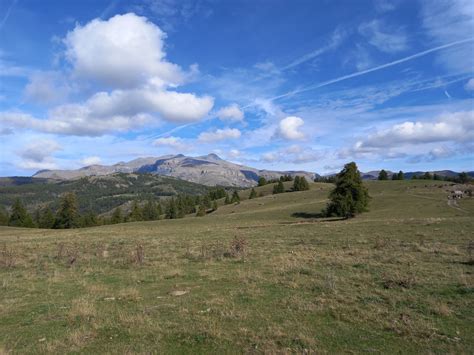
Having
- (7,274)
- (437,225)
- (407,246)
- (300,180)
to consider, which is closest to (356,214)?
(437,225)

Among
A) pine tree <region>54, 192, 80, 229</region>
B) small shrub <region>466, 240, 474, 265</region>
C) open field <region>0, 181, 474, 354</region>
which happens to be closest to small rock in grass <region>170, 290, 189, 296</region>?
open field <region>0, 181, 474, 354</region>

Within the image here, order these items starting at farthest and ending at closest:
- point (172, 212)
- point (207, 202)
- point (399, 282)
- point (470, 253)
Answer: point (207, 202) → point (172, 212) → point (470, 253) → point (399, 282)

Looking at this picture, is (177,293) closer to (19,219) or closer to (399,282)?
(399,282)

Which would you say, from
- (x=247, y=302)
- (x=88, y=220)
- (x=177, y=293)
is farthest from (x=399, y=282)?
(x=88, y=220)

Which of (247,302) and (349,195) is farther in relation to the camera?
(349,195)

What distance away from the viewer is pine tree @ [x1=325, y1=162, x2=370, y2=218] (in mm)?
63844

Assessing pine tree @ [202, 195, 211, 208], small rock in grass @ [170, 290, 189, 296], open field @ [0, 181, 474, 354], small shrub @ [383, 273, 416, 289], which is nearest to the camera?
open field @ [0, 181, 474, 354]

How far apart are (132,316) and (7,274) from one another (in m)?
12.7

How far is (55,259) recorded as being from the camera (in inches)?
963

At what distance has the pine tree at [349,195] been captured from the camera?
63844 mm

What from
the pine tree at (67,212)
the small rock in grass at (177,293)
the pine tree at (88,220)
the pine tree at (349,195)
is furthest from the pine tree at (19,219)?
the small rock in grass at (177,293)

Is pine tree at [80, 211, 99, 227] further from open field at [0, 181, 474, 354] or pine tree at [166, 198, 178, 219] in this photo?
open field at [0, 181, 474, 354]

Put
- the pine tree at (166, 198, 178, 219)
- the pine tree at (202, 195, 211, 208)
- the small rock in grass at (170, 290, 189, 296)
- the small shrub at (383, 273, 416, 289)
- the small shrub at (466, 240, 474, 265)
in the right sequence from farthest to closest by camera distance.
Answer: the pine tree at (202, 195, 211, 208) < the pine tree at (166, 198, 178, 219) < the small shrub at (466, 240, 474, 265) < the small rock in grass at (170, 290, 189, 296) < the small shrub at (383, 273, 416, 289)

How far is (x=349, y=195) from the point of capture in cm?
6450
